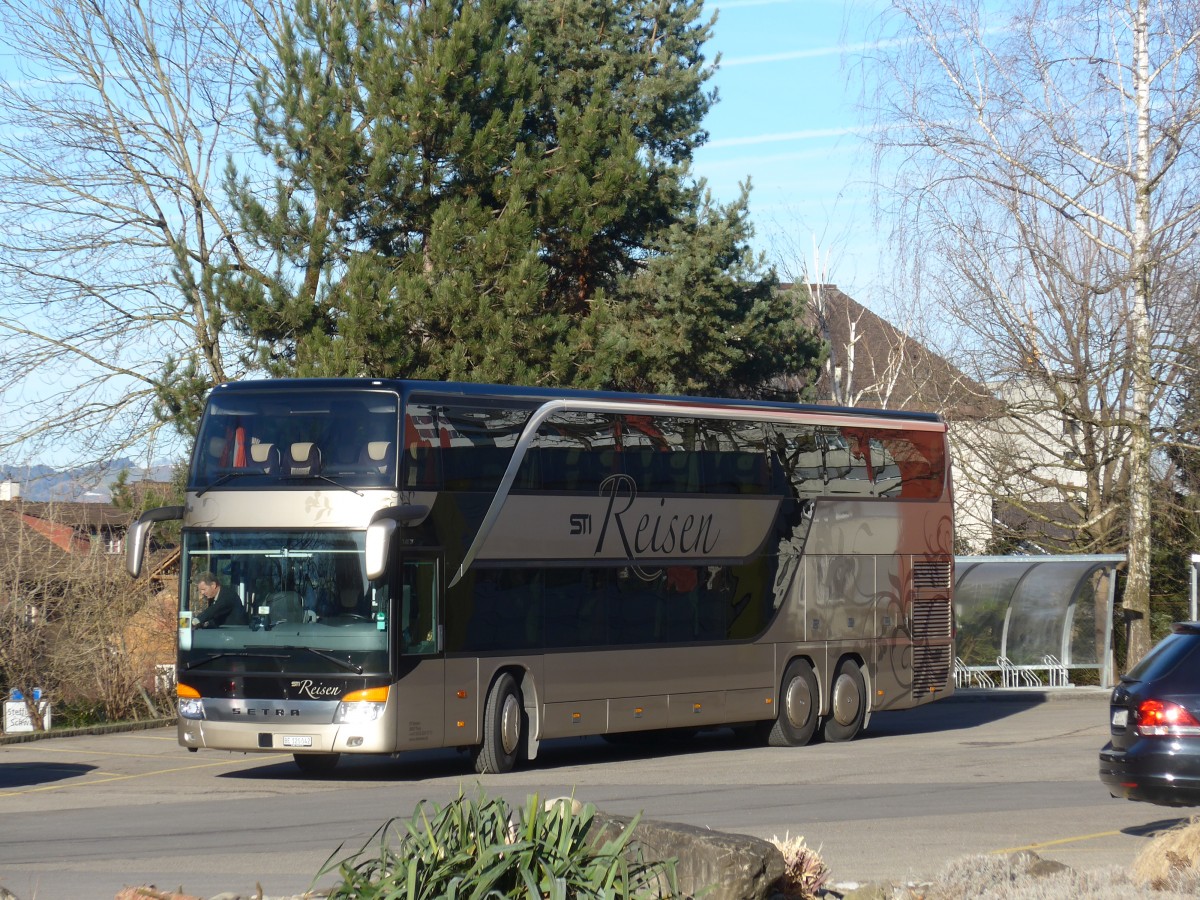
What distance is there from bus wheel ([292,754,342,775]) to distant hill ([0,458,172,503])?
8009 millimetres

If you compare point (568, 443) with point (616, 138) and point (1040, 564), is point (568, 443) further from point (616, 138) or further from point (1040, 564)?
point (1040, 564)

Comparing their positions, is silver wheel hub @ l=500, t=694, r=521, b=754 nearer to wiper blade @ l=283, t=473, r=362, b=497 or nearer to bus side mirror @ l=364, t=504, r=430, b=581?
bus side mirror @ l=364, t=504, r=430, b=581

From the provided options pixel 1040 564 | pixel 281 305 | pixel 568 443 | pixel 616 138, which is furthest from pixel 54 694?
pixel 1040 564

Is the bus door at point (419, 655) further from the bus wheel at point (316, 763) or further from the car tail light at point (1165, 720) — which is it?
the car tail light at point (1165, 720)

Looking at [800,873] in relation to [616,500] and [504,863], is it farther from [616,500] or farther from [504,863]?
[616,500]

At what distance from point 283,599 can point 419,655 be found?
1495mm

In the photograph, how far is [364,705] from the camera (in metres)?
15.5

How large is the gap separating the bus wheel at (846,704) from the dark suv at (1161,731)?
10.5 m

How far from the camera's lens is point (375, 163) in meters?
25.7

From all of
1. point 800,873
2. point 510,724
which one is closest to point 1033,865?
point 800,873

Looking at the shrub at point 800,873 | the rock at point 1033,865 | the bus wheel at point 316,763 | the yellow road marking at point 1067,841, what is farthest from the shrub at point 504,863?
the bus wheel at point 316,763

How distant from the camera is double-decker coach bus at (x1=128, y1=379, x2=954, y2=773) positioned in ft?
51.5

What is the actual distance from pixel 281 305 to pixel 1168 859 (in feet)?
65.7

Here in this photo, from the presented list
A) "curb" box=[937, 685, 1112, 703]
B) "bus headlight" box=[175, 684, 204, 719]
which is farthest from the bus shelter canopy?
"bus headlight" box=[175, 684, 204, 719]
